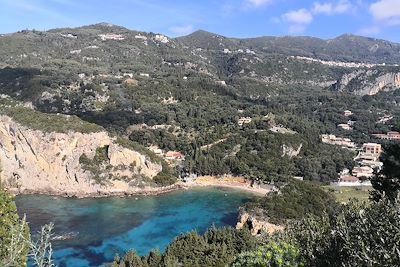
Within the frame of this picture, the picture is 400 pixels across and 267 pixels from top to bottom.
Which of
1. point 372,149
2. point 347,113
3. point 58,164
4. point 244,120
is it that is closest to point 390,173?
point 58,164

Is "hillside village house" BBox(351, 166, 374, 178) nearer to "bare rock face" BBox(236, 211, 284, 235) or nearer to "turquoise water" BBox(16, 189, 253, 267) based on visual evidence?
"turquoise water" BBox(16, 189, 253, 267)

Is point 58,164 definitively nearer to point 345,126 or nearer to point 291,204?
point 291,204

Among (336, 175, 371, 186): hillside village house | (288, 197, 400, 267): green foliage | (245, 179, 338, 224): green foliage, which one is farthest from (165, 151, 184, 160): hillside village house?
(288, 197, 400, 267): green foliage

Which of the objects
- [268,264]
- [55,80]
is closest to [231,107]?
[55,80]

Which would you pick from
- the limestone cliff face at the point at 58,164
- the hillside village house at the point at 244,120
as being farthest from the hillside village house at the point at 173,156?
the hillside village house at the point at 244,120

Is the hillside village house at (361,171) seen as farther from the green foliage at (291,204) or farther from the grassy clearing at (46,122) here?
the grassy clearing at (46,122)
